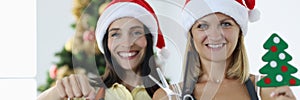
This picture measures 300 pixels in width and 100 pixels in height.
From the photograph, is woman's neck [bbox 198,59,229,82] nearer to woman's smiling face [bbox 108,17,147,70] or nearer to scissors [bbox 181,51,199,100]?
scissors [bbox 181,51,199,100]

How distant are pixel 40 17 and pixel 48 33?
0.06 meters

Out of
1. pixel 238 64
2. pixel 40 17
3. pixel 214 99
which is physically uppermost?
pixel 40 17

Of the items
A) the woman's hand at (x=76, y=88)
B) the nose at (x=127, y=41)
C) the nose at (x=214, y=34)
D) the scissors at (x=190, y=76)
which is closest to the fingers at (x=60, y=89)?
the woman's hand at (x=76, y=88)

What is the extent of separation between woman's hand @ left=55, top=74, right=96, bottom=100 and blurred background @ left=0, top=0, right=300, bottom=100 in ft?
0.15

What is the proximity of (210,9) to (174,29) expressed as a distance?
12 cm

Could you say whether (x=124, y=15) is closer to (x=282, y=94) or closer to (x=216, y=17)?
(x=216, y=17)

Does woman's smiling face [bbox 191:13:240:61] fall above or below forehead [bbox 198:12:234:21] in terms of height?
below

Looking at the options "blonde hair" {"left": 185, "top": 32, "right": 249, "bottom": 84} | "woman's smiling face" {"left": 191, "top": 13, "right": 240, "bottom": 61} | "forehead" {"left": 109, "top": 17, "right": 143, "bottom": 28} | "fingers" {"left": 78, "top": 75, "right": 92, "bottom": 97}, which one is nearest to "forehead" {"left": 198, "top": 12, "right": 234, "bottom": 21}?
"woman's smiling face" {"left": 191, "top": 13, "right": 240, "bottom": 61}

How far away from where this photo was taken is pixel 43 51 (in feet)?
5.46

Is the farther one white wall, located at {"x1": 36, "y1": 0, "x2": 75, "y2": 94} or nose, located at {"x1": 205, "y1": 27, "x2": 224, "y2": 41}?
white wall, located at {"x1": 36, "y1": 0, "x2": 75, "y2": 94}

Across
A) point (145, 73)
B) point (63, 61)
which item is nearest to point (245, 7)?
point (145, 73)

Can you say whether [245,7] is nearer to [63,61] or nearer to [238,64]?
[238,64]

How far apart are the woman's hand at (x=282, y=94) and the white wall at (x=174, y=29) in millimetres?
20

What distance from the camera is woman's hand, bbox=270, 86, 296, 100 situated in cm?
161
